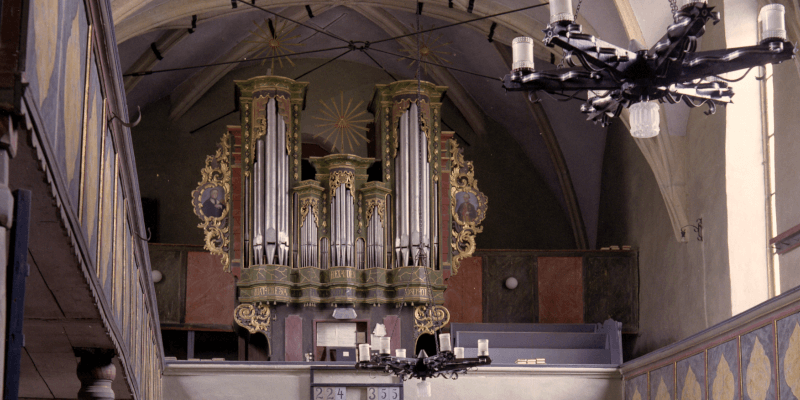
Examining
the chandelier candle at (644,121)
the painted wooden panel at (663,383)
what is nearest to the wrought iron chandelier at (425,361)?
the painted wooden panel at (663,383)

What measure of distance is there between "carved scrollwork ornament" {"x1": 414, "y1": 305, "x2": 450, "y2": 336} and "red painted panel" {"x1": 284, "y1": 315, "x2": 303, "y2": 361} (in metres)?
1.70

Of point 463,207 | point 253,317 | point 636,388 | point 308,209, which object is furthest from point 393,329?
point 636,388

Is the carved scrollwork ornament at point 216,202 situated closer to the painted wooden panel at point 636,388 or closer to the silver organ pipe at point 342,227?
the silver organ pipe at point 342,227

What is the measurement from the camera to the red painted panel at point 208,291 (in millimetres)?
16594

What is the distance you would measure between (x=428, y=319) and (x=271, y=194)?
9.81 feet

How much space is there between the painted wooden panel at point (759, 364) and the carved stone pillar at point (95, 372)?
597 centimetres

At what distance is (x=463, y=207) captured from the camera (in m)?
16.1

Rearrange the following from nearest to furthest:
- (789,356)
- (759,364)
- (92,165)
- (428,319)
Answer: (92,165)
(789,356)
(759,364)
(428,319)

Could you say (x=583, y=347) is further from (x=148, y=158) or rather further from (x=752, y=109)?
(x=148, y=158)

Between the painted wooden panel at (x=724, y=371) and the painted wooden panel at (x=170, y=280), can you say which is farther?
the painted wooden panel at (x=170, y=280)

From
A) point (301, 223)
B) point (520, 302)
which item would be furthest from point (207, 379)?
point (520, 302)

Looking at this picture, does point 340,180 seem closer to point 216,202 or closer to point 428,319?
point 216,202

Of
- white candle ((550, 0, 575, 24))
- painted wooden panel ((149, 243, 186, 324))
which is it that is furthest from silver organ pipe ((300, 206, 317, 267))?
white candle ((550, 0, 575, 24))

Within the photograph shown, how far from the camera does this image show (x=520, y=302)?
667 inches
